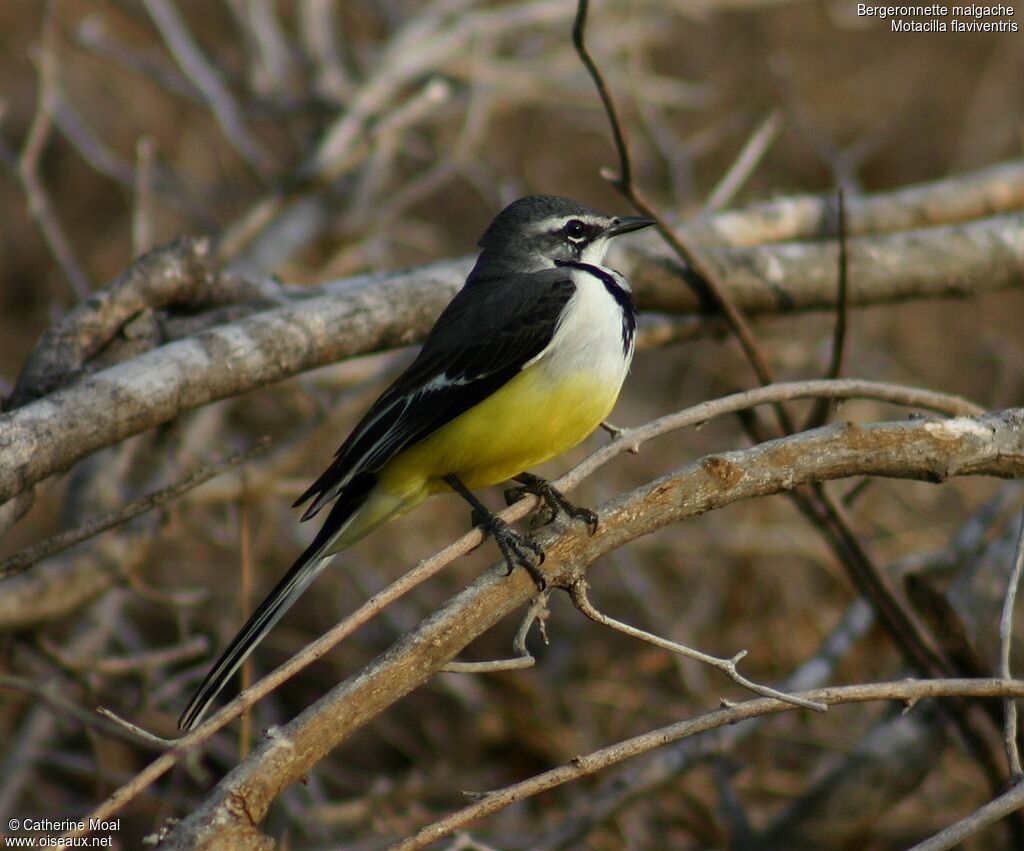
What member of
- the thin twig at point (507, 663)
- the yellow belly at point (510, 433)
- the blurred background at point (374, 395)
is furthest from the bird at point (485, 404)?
the thin twig at point (507, 663)

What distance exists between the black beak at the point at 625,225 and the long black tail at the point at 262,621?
168 centimetres

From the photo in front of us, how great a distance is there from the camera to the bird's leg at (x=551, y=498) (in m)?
3.45

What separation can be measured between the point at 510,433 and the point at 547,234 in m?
1.30

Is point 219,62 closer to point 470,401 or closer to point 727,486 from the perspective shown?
point 470,401

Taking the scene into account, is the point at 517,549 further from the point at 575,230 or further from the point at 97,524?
the point at 575,230

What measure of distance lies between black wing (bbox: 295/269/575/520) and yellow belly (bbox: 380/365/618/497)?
0.07 meters

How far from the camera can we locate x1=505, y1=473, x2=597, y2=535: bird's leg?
136 inches

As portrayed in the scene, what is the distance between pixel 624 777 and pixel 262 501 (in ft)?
8.23

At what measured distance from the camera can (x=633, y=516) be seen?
3.43 m

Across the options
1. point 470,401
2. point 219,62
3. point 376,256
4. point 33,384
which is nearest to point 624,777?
point 470,401

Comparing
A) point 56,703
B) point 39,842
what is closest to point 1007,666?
point 56,703

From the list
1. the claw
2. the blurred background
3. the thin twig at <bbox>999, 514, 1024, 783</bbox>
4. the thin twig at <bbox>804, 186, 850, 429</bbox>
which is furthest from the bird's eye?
the thin twig at <bbox>999, 514, 1024, 783</bbox>

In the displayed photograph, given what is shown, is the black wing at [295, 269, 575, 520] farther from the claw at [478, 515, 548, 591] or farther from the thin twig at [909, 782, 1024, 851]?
the thin twig at [909, 782, 1024, 851]

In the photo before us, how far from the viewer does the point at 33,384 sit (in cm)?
437
